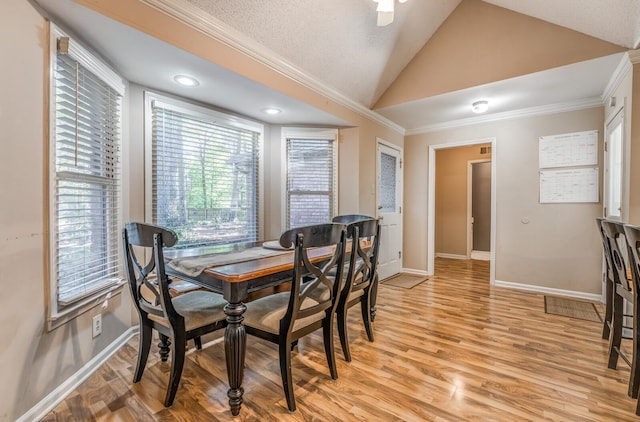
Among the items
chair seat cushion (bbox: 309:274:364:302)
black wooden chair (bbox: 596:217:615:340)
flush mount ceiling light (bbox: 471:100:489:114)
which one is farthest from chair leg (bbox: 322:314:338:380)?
flush mount ceiling light (bbox: 471:100:489:114)

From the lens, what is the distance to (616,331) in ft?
6.34

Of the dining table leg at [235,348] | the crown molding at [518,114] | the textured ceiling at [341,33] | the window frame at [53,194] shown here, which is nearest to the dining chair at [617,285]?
the dining table leg at [235,348]

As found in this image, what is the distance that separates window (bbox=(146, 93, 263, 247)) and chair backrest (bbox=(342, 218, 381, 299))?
1596 millimetres

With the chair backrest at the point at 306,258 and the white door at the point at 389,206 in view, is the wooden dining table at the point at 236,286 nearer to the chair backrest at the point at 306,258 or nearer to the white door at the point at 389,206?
the chair backrest at the point at 306,258

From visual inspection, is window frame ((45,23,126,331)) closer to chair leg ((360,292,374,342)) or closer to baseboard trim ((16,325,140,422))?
baseboard trim ((16,325,140,422))

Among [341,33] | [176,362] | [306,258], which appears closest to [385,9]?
[341,33]

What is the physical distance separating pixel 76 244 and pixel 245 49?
72.4 inches

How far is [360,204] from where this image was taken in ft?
12.3

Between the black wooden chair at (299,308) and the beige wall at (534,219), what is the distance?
325 cm

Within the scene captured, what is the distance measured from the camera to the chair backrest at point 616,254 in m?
1.76

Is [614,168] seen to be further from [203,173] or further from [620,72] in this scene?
[203,173]

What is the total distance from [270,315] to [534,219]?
376 centimetres

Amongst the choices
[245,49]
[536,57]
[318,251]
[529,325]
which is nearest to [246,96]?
[245,49]

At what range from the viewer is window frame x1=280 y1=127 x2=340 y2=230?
363 centimetres
